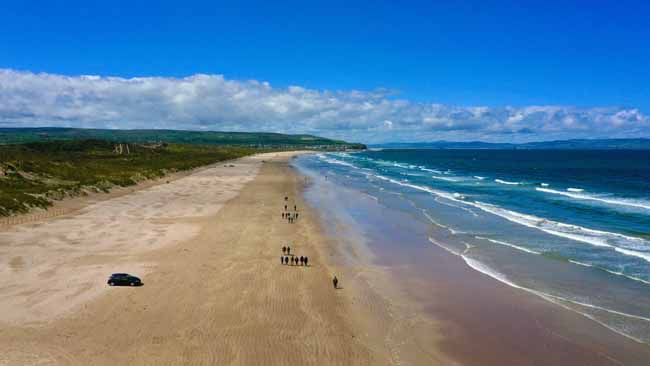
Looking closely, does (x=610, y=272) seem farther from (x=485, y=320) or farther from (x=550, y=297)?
(x=485, y=320)

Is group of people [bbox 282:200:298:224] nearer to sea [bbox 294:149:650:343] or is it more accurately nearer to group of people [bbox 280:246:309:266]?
sea [bbox 294:149:650:343]

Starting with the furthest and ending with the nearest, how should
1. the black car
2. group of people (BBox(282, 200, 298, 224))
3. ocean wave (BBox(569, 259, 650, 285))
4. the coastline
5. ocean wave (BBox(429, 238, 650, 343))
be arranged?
group of people (BBox(282, 200, 298, 224)) < ocean wave (BBox(569, 259, 650, 285)) < the black car < ocean wave (BBox(429, 238, 650, 343)) < the coastline

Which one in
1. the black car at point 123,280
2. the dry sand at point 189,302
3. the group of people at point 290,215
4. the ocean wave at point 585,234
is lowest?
the group of people at point 290,215

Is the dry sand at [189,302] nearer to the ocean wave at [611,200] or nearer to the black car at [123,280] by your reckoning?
the black car at [123,280]

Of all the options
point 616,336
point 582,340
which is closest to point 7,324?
point 582,340

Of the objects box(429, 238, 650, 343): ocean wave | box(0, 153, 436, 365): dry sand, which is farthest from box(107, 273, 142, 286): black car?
box(429, 238, 650, 343): ocean wave

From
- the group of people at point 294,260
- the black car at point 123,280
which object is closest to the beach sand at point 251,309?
the black car at point 123,280
